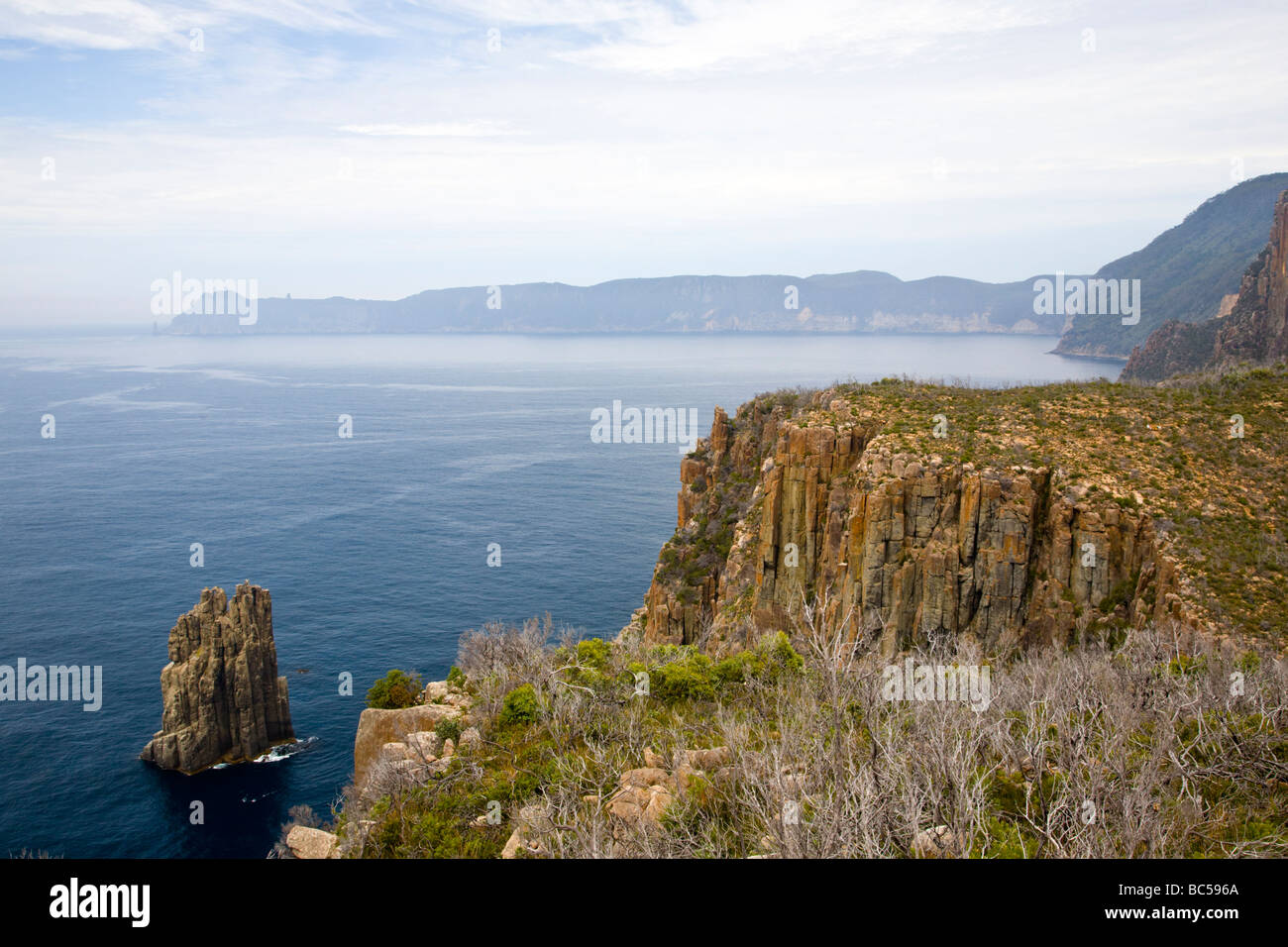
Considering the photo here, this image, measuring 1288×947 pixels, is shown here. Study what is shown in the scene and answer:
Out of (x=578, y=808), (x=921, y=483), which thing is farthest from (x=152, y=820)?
(x=921, y=483)

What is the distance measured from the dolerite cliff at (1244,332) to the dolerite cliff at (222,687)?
450 feet

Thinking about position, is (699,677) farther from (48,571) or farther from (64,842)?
(48,571)

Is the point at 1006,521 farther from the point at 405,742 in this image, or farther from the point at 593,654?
the point at 405,742

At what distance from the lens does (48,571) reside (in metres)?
81.1

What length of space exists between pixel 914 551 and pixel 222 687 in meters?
48.2

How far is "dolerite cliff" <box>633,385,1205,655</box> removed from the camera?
4088 centimetres

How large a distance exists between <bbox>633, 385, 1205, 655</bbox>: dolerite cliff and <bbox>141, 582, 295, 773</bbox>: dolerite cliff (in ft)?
89.1

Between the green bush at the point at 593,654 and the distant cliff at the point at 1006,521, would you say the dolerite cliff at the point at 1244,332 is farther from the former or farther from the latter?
the green bush at the point at 593,654

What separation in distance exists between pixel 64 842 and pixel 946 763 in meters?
51.2

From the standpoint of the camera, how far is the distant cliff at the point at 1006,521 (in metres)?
39.2

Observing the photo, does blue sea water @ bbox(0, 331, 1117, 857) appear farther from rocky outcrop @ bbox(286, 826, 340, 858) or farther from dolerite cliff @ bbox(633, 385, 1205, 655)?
rocky outcrop @ bbox(286, 826, 340, 858)

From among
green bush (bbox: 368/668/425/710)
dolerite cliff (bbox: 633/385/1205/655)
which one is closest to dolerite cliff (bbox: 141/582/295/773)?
green bush (bbox: 368/668/425/710)

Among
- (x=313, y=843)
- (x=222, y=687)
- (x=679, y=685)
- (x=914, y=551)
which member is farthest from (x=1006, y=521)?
(x=222, y=687)

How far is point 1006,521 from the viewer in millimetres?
43219
